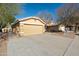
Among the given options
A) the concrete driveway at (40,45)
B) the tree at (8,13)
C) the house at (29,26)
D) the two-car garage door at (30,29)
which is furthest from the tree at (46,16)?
the tree at (8,13)

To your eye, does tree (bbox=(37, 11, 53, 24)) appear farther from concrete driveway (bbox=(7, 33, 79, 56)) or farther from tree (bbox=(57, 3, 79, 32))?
concrete driveway (bbox=(7, 33, 79, 56))

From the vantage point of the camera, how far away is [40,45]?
425 cm

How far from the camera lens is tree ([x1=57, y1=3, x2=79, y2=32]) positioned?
409cm

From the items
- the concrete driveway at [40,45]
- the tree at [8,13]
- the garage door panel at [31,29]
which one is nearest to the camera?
the concrete driveway at [40,45]

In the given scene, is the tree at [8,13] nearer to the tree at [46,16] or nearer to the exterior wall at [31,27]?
the exterior wall at [31,27]

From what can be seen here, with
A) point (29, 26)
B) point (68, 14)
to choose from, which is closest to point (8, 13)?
point (29, 26)

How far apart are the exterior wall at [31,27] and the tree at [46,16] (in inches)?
7.7

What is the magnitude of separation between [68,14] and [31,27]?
1286mm

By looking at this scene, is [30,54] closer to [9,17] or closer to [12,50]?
[12,50]

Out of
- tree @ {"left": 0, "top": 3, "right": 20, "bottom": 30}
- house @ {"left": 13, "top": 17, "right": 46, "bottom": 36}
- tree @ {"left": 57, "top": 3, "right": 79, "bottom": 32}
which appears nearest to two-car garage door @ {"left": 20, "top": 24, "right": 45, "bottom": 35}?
house @ {"left": 13, "top": 17, "right": 46, "bottom": 36}

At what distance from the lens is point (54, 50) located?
4.00 metres

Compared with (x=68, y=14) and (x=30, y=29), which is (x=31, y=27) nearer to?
(x=30, y=29)

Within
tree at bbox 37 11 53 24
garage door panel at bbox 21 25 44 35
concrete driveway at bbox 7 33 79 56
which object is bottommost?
concrete driveway at bbox 7 33 79 56

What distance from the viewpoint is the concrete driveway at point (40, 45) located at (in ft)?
13.0
